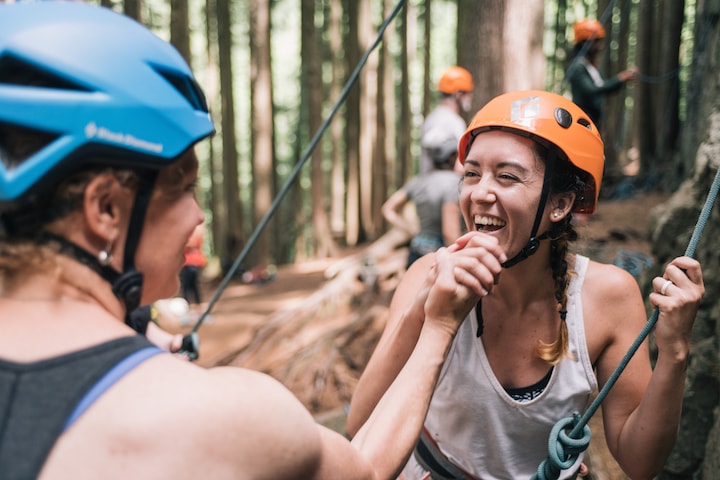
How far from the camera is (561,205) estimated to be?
2.16 metres

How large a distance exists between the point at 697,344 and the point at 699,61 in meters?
4.55

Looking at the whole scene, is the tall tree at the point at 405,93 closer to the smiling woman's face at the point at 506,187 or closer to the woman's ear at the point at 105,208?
the smiling woman's face at the point at 506,187

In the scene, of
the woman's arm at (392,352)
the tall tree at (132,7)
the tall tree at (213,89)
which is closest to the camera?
the woman's arm at (392,352)

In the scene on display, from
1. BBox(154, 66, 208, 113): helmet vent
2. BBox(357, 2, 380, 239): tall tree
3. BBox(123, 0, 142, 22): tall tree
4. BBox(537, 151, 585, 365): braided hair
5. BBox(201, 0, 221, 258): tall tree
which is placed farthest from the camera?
BBox(201, 0, 221, 258): tall tree

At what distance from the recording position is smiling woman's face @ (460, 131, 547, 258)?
201 cm

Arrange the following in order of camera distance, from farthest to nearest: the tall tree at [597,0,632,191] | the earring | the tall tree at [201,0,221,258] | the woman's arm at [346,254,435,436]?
the tall tree at [201,0,221,258] → the tall tree at [597,0,632,191] → the woman's arm at [346,254,435,436] → the earring

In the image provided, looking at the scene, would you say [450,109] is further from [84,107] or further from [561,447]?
[84,107]

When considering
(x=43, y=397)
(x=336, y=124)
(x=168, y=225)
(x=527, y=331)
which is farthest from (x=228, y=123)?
(x=43, y=397)

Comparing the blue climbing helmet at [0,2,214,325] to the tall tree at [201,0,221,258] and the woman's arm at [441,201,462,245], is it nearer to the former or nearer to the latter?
the woman's arm at [441,201,462,245]

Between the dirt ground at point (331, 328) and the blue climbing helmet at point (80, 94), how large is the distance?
3391 millimetres

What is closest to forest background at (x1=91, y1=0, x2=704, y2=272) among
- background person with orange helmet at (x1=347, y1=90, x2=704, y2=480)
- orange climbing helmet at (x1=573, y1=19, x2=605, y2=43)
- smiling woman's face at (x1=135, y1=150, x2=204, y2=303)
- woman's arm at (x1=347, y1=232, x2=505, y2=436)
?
orange climbing helmet at (x1=573, y1=19, x2=605, y2=43)

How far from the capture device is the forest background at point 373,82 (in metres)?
5.12

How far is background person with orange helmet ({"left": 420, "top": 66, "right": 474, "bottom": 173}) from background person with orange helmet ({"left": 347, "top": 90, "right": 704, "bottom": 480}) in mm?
3207

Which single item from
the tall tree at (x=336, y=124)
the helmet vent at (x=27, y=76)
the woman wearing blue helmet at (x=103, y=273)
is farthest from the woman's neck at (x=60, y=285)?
the tall tree at (x=336, y=124)
